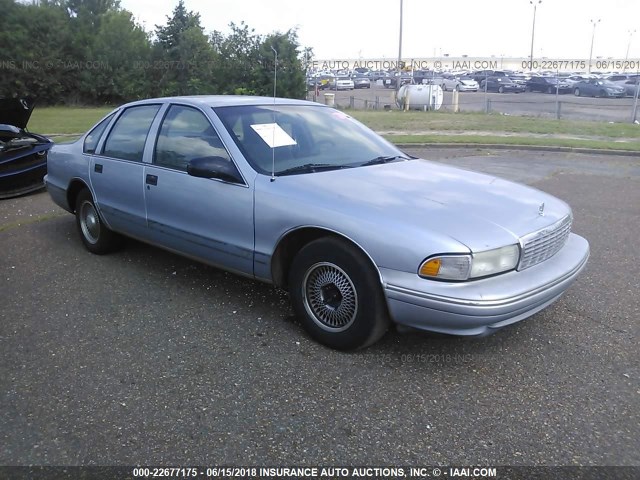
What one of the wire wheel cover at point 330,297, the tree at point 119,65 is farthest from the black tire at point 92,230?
the tree at point 119,65

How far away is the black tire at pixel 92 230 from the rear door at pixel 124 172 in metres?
0.23

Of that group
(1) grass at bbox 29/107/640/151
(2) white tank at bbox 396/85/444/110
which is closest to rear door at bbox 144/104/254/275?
(1) grass at bbox 29/107/640/151

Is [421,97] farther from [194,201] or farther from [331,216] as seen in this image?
[331,216]

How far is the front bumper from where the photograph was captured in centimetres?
312

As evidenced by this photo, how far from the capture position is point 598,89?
119ft

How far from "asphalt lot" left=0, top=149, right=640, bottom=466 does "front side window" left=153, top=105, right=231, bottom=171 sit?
1.05 m

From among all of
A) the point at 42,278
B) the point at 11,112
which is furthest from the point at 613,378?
the point at 11,112

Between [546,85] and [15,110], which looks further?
[546,85]

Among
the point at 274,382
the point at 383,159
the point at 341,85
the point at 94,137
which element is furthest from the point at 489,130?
the point at 341,85

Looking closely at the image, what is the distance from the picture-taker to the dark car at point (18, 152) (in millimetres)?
8180

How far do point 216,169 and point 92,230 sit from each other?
7.48 feet

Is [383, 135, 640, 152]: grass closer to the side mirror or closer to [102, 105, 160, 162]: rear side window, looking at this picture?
[102, 105, 160, 162]: rear side window

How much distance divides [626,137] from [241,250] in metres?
14.8

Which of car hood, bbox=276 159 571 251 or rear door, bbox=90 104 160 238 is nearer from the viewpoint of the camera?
car hood, bbox=276 159 571 251
